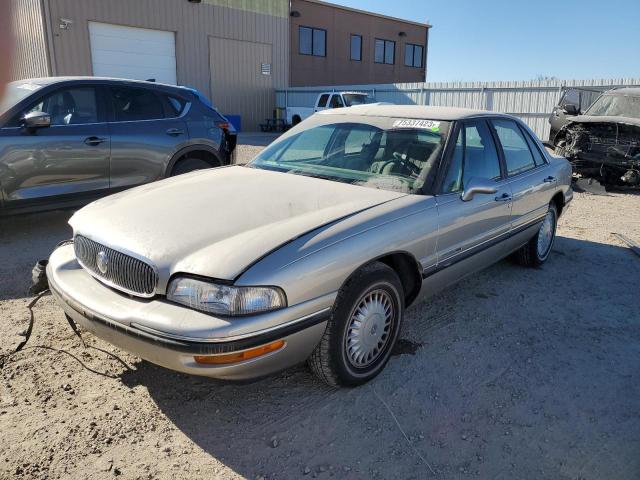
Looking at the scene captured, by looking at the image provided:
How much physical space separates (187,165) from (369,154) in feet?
11.8

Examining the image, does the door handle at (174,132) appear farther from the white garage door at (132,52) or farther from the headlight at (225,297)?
the white garage door at (132,52)

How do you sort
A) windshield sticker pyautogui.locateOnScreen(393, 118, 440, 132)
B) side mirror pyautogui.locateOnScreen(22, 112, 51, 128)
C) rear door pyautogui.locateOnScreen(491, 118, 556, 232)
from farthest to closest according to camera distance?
1. side mirror pyautogui.locateOnScreen(22, 112, 51, 128)
2. rear door pyautogui.locateOnScreen(491, 118, 556, 232)
3. windshield sticker pyautogui.locateOnScreen(393, 118, 440, 132)

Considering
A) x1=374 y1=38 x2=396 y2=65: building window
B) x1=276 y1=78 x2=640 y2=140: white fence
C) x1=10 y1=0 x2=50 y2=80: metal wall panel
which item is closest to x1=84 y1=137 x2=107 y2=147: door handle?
x1=10 y1=0 x2=50 y2=80: metal wall panel

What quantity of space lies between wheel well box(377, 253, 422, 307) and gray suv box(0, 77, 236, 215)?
13.5ft

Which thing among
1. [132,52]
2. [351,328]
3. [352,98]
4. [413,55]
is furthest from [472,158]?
[413,55]

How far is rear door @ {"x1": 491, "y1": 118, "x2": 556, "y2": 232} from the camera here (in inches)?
175

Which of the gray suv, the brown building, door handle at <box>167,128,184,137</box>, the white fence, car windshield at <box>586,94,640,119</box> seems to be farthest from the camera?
the brown building

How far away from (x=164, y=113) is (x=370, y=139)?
3637 mm

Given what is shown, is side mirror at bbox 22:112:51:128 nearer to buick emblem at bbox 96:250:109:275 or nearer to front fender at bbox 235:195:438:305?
buick emblem at bbox 96:250:109:275

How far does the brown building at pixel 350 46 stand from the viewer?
29734 millimetres

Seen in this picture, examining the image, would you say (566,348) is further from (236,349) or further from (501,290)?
(236,349)

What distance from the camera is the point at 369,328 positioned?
119 inches

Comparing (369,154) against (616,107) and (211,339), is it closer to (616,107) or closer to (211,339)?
(211,339)

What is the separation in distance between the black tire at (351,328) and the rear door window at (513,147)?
77.9 inches
